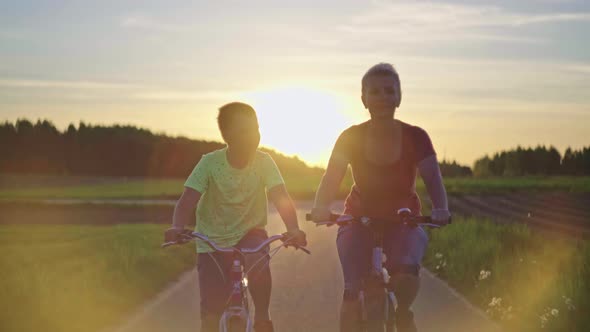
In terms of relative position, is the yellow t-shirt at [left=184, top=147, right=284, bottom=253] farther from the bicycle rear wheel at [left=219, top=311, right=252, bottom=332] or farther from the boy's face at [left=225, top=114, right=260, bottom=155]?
the bicycle rear wheel at [left=219, top=311, right=252, bottom=332]

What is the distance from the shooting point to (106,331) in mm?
9188

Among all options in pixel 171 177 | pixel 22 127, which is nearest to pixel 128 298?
pixel 22 127

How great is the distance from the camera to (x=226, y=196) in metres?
5.70

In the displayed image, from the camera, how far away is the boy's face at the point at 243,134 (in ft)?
18.0

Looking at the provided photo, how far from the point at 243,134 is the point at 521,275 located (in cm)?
686

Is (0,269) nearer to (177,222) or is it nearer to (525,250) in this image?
(177,222)

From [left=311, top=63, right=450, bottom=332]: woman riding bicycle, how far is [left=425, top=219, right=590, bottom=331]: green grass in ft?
12.2

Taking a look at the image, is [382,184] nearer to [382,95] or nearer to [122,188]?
[382,95]

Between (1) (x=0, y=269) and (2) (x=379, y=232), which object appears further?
(1) (x=0, y=269)

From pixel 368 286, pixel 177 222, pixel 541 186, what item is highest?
pixel 177 222

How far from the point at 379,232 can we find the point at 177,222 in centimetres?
120

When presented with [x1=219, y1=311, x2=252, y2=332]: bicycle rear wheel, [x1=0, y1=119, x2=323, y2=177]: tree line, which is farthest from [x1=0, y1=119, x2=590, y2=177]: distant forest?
[x1=219, y1=311, x2=252, y2=332]: bicycle rear wheel

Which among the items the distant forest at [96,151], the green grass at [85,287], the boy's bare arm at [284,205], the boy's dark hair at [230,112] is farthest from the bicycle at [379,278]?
the distant forest at [96,151]

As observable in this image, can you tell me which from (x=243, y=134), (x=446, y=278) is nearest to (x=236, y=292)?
(x=243, y=134)
